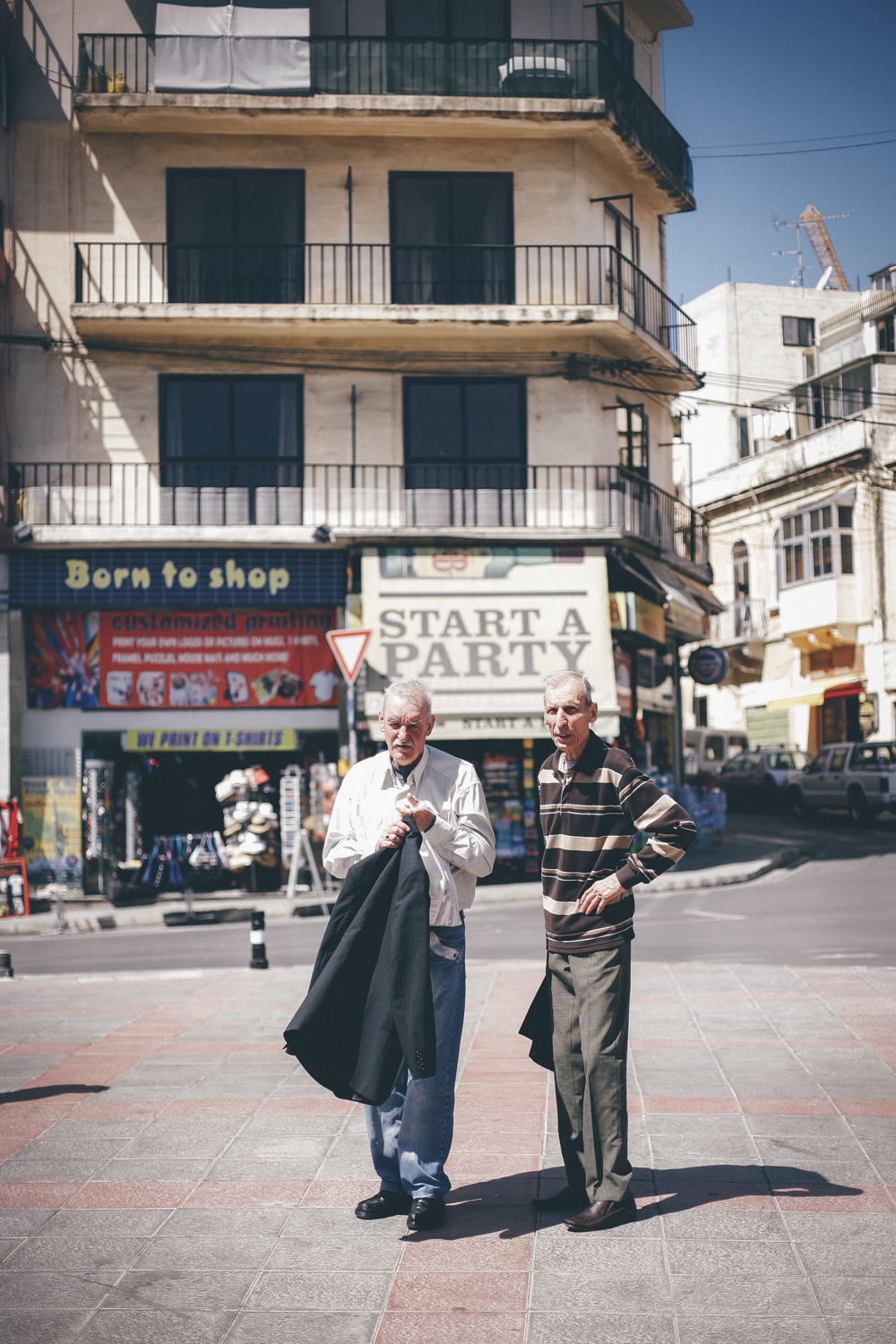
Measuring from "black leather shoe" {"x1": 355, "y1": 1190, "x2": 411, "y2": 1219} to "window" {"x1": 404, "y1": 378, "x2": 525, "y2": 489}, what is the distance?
16086 mm

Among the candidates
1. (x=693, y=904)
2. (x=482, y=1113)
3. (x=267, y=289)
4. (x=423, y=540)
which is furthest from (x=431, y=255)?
(x=482, y=1113)

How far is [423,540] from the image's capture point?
19.3 meters

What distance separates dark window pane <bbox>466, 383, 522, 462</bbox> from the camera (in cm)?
2022

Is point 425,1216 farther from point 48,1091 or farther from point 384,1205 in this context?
point 48,1091

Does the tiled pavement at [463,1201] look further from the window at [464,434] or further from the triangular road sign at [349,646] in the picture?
the window at [464,434]

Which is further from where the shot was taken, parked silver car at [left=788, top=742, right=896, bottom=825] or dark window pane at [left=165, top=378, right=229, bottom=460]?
parked silver car at [left=788, top=742, right=896, bottom=825]

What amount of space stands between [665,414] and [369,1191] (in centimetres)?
2088

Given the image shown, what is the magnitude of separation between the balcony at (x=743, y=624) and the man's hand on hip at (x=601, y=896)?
37.3m

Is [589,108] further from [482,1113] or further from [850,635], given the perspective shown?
[850,635]

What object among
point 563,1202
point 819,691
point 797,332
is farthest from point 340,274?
point 797,332

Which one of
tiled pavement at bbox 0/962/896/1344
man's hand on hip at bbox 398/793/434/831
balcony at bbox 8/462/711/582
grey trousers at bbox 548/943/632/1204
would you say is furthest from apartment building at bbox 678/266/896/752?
man's hand on hip at bbox 398/793/434/831

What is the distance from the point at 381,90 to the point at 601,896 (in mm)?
18437

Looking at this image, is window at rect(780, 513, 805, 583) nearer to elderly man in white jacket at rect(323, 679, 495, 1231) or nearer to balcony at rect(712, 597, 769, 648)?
balcony at rect(712, 597, 769, 648)

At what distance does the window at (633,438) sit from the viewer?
21547 mm
